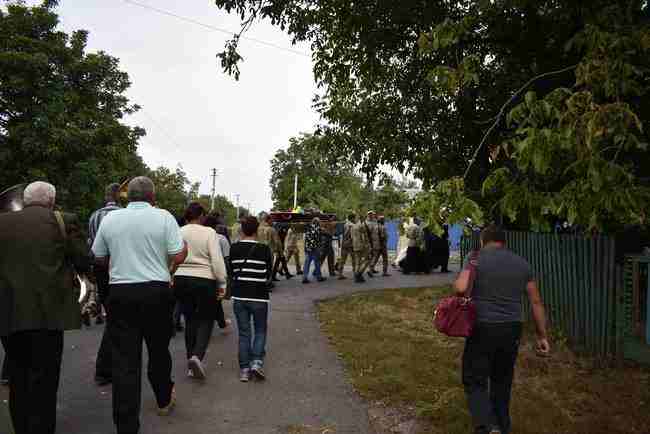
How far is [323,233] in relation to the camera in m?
14.1

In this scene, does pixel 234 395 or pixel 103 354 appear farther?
pixel 103 354

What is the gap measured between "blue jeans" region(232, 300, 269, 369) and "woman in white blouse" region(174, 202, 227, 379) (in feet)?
0.88

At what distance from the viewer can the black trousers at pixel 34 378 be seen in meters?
3.78

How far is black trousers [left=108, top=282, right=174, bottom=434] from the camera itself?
3.93 metres

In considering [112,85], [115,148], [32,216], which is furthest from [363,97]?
[112,85]

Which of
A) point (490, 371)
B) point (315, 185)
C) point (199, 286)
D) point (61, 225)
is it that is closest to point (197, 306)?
point (199, 286)

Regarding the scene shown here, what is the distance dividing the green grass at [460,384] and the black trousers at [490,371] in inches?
16.7

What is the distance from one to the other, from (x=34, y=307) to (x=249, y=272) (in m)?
2.26

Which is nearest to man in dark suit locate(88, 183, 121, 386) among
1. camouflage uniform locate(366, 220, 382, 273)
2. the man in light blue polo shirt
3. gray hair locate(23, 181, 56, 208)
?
the man in light blue polo shirt

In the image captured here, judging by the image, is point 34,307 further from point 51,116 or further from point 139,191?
point 51,116

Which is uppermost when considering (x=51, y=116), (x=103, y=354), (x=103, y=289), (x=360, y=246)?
(x=51, y=116)

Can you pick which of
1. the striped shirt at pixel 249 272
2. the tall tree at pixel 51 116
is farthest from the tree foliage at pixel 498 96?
the tall tree at pixel 51 116

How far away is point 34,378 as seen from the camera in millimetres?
3779

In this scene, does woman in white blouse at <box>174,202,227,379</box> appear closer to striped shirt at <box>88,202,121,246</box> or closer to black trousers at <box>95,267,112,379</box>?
black trousers at <box>95,267,112,379</box>
